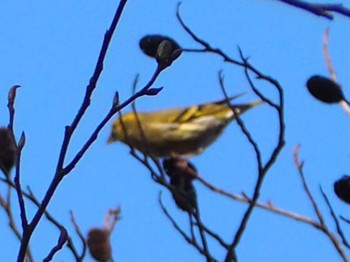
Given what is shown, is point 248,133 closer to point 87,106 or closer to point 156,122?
point 87,106

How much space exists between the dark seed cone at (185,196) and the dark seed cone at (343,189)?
0.36m

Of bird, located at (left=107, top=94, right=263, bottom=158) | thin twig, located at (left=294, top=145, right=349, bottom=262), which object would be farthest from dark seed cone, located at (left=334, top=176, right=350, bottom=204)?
bird, located at (left=107, top=94, right=263, bottom=158)

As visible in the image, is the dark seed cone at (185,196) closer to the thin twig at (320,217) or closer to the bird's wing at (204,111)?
the thin twig at (320,217)

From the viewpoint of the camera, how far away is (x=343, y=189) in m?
2.06

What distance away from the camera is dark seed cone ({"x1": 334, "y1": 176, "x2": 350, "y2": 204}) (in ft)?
6.74

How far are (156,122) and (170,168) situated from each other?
154 inches

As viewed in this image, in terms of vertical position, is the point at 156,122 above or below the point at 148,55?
above

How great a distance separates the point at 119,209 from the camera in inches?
97.7

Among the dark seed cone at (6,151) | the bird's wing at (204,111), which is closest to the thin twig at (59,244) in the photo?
the dark seed cone at (6,151)

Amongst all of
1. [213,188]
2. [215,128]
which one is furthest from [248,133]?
[215,128]

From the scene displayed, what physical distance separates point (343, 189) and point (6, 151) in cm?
81

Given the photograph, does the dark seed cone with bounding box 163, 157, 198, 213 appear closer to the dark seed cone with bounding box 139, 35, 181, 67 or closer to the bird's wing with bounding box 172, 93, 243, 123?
the dark seed cone with bounding box 139, 35, 181, 67

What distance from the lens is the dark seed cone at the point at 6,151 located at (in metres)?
1.92

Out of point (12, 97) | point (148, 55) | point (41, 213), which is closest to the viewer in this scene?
point (41, 213)
